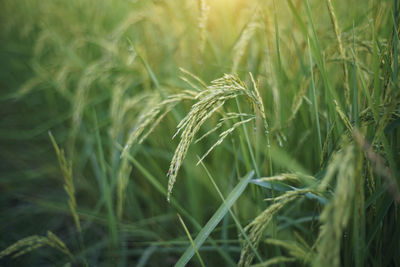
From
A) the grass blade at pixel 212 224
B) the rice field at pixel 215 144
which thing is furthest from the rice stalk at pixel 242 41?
the grass blade at pixel 212 224

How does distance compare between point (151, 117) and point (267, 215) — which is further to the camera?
point (151, 117)

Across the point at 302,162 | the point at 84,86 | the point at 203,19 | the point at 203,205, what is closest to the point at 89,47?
the point at 84,86

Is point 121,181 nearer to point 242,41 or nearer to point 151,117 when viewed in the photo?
point 151,117

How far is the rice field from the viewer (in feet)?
2.18

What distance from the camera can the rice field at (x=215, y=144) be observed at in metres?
0.67

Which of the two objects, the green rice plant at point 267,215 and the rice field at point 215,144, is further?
the rice field at point 215,144

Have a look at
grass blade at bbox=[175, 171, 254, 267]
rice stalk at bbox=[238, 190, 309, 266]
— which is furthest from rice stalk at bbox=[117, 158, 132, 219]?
rice stalk at bbox=[238, 190, 309, 266]

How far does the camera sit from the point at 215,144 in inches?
23.2

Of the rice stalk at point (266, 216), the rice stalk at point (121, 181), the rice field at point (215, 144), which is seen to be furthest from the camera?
the rice stalk at point (121, 181)

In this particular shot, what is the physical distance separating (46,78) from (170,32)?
748 millimetres

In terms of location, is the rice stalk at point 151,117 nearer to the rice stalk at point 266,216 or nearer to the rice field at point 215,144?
the rice field at point 215,144

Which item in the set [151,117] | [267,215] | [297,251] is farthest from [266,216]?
[151,117]

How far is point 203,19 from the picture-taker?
995 millimetres

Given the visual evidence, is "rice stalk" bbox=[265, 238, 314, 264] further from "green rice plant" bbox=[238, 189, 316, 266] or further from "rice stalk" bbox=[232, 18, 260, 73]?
"rice stalk" bbox=[232, 18, 260, 73]
